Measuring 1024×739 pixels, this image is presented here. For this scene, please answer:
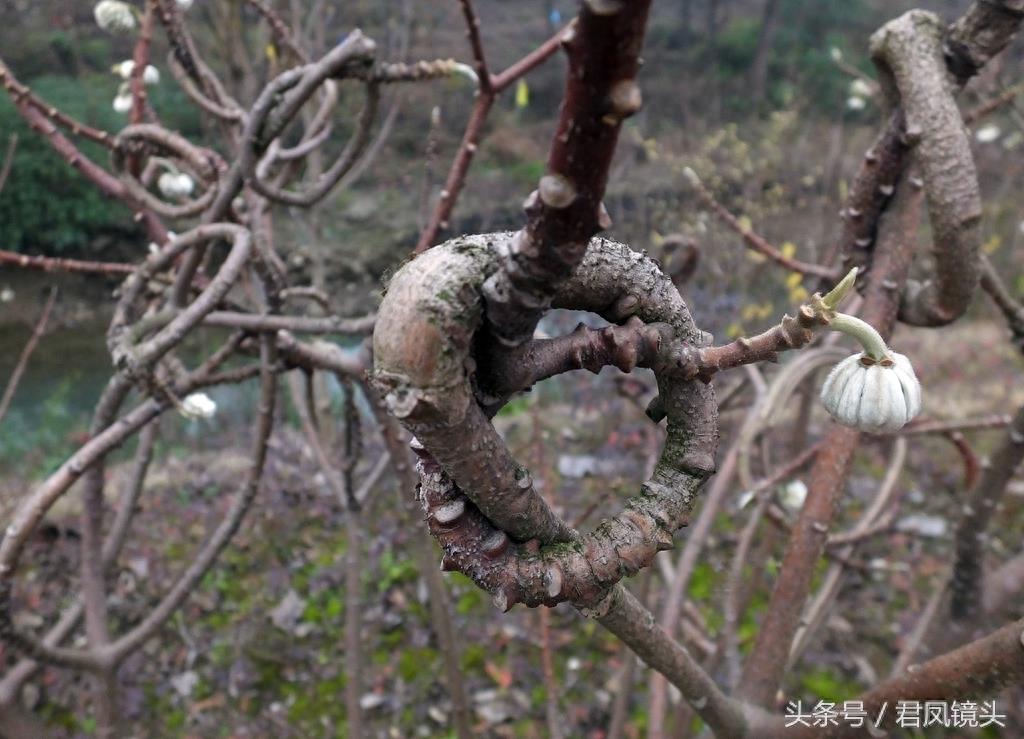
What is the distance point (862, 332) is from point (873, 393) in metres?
0.08

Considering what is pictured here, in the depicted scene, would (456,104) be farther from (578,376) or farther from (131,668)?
(131,668)

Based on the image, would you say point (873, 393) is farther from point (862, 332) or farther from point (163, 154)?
point (163, 154)

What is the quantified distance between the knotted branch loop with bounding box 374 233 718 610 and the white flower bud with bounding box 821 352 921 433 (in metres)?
0.09

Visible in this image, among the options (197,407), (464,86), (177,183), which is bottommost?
(464,86)

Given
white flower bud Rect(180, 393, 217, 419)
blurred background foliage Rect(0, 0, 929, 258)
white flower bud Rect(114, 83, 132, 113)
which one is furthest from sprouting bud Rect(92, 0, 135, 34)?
blurred background foliage Rect(0, 0, 929, 258)

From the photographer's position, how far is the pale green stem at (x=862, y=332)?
34 cm

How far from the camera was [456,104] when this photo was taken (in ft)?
24.0

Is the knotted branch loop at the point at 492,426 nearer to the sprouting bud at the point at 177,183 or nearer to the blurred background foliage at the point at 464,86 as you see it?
the sprouting bud at the point at 177,183

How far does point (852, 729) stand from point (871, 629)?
1691 millimetres

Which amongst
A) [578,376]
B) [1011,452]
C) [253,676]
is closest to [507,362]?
[1011,452]

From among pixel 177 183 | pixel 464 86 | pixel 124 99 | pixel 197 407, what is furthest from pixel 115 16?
pixel 464 86

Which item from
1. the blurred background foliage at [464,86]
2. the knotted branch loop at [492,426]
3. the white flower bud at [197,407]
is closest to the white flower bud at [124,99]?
the white flower bud at [197,407]

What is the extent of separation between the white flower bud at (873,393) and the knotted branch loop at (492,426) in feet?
0.28

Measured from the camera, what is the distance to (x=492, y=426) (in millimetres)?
379
